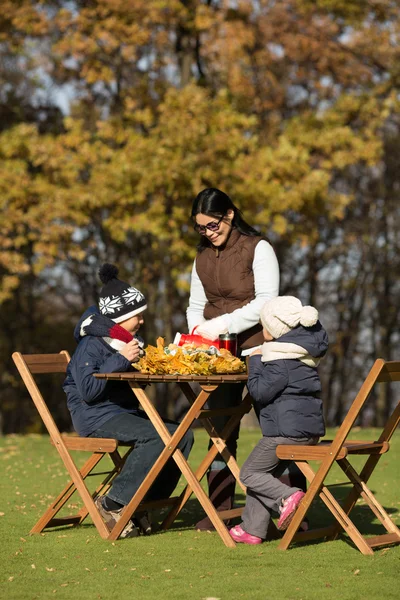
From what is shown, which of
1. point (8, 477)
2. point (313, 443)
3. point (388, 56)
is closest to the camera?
point (313, 443)

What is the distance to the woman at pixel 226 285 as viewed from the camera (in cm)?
596


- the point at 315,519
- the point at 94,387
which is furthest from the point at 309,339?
the point at 315,519

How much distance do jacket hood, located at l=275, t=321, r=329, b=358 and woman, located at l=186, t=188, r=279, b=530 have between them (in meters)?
0.54

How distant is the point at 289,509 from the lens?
211 inches

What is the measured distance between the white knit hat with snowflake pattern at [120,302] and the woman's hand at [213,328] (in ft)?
1.25

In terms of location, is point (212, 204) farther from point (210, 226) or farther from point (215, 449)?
point (215, 449)

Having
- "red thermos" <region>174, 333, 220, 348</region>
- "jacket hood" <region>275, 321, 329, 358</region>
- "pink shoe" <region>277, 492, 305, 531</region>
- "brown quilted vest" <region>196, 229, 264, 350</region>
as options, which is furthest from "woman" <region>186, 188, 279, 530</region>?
"pink shoe" <region>277, 492, 305, 531</region>

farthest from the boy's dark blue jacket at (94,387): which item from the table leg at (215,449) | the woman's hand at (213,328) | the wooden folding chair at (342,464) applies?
the wooden folding chair at (342,464)

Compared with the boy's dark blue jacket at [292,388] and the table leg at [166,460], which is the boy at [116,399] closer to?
the table leg at [166,460]

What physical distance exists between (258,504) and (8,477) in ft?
12.5

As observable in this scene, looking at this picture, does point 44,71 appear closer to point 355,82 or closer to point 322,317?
point 355,82

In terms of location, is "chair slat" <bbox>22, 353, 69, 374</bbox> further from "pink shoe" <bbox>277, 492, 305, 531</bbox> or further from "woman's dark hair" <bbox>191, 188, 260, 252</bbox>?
"pink shoe" <bbox>277, 492, 305, 531</bbox>

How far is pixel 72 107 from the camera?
2188cm

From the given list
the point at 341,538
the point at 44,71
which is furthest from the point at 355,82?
the point at 341,538
